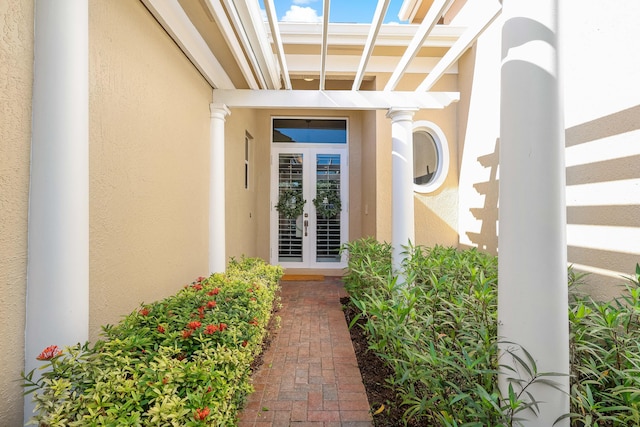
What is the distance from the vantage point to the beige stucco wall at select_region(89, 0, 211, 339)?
81.9 inches

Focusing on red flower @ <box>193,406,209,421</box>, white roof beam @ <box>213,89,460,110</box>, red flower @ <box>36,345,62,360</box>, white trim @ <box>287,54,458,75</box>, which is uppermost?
white trim @ <box>287,54,458,75</box>

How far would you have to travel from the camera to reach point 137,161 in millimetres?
2508

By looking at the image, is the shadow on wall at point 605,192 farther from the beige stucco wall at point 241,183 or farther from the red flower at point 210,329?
the beige stucco wall at point 241,183

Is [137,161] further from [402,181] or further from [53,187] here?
[402,181]

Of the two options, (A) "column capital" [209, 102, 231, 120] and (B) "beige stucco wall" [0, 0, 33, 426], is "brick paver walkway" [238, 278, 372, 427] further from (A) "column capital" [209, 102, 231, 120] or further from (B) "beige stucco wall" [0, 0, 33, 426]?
(A) "column capital" [209, 102, 231, 120]

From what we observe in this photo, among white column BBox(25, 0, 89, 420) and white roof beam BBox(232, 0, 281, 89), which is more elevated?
white roof beam BBox(232, 0, 281, 89)

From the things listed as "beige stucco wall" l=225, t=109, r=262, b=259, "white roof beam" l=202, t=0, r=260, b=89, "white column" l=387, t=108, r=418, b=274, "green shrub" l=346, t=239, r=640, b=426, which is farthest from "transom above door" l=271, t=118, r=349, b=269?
"green shrub" l=346, t=239, r=640, b=426

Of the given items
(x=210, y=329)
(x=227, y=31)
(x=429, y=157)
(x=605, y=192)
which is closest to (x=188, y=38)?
(x=227, y=31)

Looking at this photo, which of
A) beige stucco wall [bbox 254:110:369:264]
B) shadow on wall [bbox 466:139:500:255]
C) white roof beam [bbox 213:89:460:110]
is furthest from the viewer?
beige stucco wall [bbox 254:110:369:264]

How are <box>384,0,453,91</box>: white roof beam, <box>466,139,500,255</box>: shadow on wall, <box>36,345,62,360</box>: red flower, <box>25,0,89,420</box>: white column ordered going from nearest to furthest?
<box>36,345,62,360</box>: red flower < <box>25,0,89,420</box>: white column < <box>384,0,453,91</box>: white roof beam < <box>466,139,500,255</box>: shadow on wall

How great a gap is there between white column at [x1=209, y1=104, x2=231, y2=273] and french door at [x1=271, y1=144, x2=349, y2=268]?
332 centimetres

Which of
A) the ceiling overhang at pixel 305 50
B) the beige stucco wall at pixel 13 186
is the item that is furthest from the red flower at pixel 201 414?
the ceiling overhang at pixel 305 50

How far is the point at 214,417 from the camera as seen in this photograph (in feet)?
4.94

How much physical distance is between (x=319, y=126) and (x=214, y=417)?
6776mm
